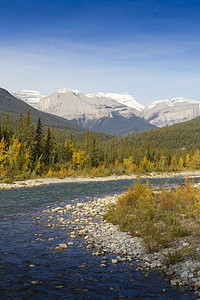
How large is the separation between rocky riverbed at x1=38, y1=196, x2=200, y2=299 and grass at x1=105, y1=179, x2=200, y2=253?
511 mm

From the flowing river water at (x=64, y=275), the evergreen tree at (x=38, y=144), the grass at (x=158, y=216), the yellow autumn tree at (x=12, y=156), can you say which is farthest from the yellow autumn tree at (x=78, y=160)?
the flowing river water at (x=64, y=275)

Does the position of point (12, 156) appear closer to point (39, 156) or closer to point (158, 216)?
point (39, 156)

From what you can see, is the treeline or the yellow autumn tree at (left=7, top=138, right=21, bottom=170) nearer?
the yellow autumn tree at (left=7, top=138, right=21, bottom=170)

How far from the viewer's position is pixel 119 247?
41.9 ft

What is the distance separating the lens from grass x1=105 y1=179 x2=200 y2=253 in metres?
13.3

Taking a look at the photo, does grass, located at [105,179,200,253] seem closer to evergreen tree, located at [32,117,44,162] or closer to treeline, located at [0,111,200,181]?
treeline, located at [0,111,200,181]

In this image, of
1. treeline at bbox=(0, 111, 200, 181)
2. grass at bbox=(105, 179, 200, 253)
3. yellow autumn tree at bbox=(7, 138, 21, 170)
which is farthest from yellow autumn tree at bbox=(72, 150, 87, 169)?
grass at bbox=(105, 179, 200, 253)

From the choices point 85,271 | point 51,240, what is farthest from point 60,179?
point 85,271

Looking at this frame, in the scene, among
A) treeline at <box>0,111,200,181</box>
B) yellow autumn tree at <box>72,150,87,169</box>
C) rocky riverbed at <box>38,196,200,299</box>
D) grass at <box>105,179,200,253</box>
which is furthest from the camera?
yellow autumn tree at <box>72,150,87,169</box>

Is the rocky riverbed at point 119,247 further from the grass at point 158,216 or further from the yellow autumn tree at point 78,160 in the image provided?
the yellow autumn tree at point 78,160

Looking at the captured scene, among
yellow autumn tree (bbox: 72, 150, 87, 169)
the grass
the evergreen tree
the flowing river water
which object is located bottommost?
the flowing river water

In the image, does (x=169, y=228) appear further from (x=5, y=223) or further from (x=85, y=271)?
(x=5, y=223)

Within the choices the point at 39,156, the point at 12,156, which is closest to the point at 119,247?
the point at 12,156

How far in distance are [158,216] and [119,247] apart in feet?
15.5
